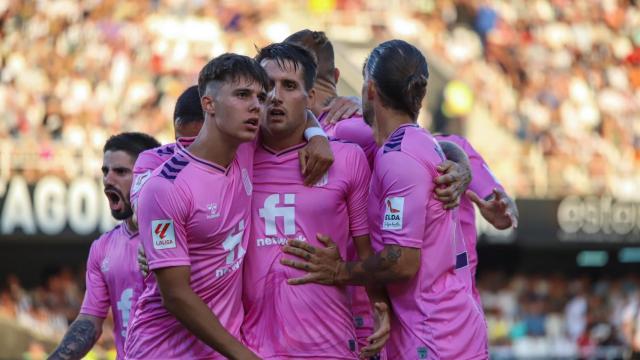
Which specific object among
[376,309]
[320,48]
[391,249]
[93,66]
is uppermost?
[93,66]

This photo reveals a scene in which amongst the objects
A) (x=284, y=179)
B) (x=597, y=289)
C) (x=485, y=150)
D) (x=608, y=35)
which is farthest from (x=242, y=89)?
(x=608, y=35)

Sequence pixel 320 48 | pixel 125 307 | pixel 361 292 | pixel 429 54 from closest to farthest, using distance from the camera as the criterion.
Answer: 1. pixel 361 292
2. pixel 320 48
3. pixel 125 307
4. pixel 429 54

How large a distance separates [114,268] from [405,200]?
2.33m

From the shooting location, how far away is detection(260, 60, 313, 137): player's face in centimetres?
566

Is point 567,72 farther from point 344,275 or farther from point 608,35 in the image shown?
point 344,275

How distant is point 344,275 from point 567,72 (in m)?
18.3

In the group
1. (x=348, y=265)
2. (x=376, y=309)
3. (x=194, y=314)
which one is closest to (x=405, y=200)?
(x=348, y=265)

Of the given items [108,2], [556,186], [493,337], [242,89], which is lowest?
[493,337]

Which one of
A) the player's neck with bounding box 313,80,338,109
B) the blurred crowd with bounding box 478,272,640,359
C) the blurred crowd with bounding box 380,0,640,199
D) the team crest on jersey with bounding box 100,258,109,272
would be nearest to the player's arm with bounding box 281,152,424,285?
the player's neck with bounding box 313,80,338,109

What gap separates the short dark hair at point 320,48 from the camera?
6.77m

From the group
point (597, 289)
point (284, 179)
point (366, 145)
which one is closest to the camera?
point (284, 179)

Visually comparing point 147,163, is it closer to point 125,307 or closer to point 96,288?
point 125,307

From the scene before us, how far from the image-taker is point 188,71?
19.7m

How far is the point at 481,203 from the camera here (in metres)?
6.61
